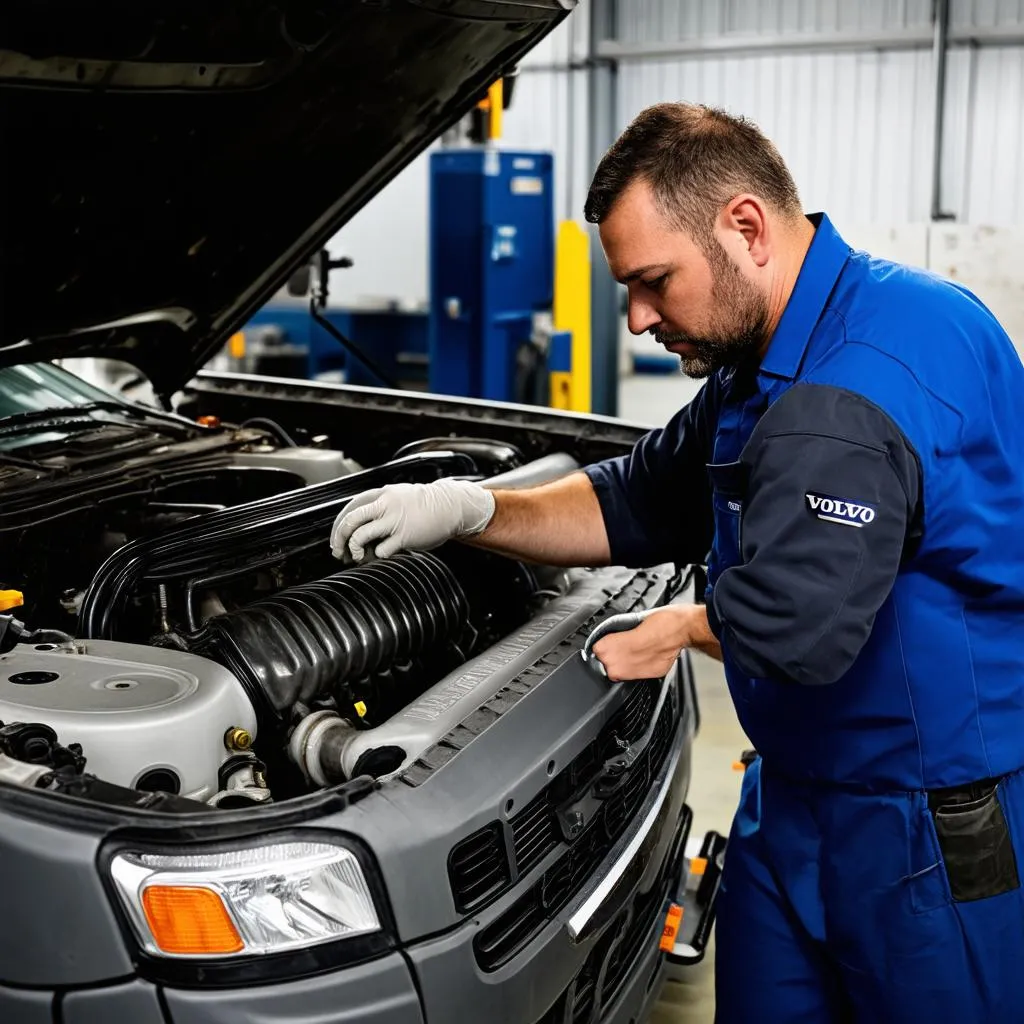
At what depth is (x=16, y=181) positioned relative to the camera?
211 cm

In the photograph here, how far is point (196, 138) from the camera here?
229 centimetres

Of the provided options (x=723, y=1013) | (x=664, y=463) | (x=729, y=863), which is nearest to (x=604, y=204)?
(x=664, y=463)

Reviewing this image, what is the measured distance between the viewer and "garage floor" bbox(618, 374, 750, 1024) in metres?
2.59

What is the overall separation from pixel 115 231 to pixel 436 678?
1030mm

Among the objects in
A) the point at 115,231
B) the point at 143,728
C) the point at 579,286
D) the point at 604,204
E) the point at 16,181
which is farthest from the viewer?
the point at 579,286

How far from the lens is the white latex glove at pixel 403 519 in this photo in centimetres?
195

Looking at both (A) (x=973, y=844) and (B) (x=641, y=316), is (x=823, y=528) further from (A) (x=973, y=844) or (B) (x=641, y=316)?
(A) (x=973, y=844)

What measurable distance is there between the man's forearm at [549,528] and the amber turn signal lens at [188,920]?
0.88 m

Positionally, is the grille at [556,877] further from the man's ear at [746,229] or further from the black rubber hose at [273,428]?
the black rubber hose at [273,428]

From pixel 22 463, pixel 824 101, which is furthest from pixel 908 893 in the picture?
pixel 824 101

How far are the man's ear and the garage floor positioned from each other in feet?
5.28

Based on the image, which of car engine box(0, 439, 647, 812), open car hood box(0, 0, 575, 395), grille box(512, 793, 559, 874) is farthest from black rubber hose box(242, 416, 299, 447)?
grille box(512, 793, 559, 874)

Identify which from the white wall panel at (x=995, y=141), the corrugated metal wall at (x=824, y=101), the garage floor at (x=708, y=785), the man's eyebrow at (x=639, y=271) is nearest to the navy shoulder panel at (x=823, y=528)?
the man's eyebrow at (x=639, y=271)

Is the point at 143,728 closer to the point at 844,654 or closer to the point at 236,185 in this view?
the point at 844,654
